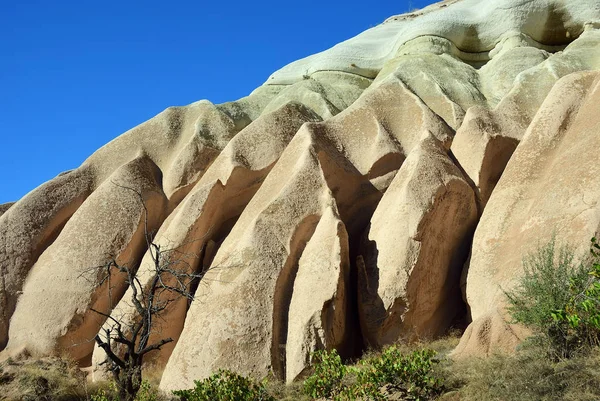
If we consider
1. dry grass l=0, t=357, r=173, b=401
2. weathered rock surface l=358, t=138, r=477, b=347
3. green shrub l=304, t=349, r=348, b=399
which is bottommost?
A: green shrub l=304, t=349, r=348, b=399

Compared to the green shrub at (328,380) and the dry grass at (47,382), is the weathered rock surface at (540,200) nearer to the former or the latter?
the green shrub at (328,380)

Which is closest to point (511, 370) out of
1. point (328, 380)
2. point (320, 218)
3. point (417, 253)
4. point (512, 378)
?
point (512, 378)

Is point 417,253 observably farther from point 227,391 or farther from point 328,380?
point 227,391

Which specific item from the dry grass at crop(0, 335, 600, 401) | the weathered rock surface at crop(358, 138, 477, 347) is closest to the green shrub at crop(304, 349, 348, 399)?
the dry grass at crop(0, 335, 600, 401)

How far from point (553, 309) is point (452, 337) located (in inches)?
99.5

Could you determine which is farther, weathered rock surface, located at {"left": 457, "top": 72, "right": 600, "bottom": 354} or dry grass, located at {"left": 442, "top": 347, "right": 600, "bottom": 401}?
weathered rock surface, located at {"left": 457, "top": 72, "right": 600, "bottom": 354}

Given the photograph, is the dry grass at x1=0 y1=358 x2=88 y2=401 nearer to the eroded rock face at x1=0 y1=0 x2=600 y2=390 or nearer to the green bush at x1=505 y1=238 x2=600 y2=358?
the eroded rock face at x1=0 y1=0 x2=600 y2=390

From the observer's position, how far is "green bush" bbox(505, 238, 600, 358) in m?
8.18

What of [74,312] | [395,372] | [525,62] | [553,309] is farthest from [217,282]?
[525,62]

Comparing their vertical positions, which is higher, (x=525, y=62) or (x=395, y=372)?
(x=525, y=62)

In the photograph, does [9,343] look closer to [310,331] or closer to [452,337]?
[310,331]

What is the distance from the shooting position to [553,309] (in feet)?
26.9

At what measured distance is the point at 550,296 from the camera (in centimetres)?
851

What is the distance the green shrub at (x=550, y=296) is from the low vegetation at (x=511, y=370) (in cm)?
1
